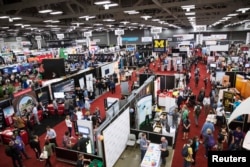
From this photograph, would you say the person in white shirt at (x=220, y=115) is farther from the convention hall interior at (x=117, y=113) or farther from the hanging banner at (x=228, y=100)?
the hanging banner at (x=228, y=100)

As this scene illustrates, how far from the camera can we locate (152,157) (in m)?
6.88

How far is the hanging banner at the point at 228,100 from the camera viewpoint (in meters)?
10.3

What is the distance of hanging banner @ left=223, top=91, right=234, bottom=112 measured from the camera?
10.3m

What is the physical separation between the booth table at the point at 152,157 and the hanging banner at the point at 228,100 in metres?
5.13

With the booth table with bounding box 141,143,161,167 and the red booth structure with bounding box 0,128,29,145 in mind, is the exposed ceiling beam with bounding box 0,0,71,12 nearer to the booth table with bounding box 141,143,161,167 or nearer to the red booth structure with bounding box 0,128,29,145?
the red booth structure with bounding box 0,128,29,145

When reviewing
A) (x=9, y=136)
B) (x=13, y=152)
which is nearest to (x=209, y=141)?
(x=13, y=152)

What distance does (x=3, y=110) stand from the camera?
10859 millimetres

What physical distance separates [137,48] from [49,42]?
18833 millimetres

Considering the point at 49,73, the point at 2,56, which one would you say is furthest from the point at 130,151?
the point at 2,56

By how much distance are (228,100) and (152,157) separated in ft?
19.3

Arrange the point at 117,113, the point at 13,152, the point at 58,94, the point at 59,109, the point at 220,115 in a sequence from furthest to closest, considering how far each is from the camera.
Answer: the point at 58,94 → the point at 59,109 → the point at 220,115 → the point at 117,113 → the point at 13,152

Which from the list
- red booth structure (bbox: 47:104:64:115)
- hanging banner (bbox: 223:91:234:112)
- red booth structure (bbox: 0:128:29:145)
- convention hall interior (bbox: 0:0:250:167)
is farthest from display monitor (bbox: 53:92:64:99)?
hanging banner (bbox: 223:91:234:112)

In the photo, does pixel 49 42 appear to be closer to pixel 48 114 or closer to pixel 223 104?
pixel 48 114

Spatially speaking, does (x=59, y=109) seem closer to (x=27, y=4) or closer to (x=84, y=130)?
(x=84, y=130)
